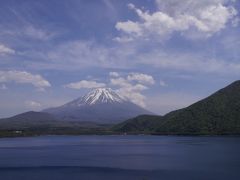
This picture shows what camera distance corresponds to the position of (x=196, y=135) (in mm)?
151125

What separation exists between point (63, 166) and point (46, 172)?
22.8ft

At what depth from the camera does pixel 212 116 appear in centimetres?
15788

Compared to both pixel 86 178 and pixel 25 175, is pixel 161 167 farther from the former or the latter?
pixel 25 175

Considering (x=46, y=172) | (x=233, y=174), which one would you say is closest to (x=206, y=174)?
(x=233, y=174)

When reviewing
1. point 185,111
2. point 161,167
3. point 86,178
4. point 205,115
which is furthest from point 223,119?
point 86,178

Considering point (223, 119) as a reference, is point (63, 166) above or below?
below

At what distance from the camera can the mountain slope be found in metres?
149

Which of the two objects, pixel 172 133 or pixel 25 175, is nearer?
pixel 25 175

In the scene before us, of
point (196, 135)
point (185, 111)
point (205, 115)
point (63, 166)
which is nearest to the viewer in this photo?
point (63, 166)

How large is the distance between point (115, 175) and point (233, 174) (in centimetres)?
1348

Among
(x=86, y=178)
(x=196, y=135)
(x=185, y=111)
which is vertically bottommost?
(x=86, y=178)

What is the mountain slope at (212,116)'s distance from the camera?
14862cm

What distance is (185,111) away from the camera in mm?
174625

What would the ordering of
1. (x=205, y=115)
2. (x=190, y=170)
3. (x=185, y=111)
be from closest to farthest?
(x=190, y=170)
(x=205, y=115)
(x=185, y=111)
